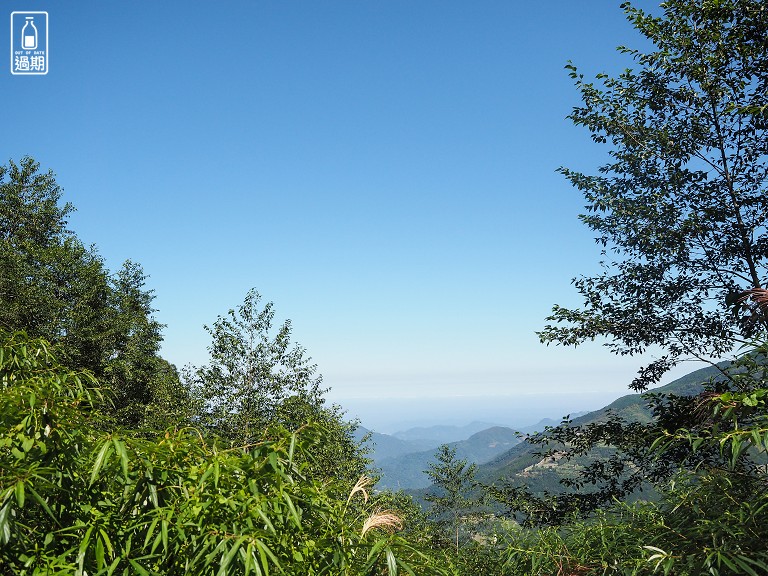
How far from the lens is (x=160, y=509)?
226 centimetres

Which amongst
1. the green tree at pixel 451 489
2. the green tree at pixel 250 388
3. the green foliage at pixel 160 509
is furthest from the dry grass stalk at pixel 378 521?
the green tree at pixel 451 489

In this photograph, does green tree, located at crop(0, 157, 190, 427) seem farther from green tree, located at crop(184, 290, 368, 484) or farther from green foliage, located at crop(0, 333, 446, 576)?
green foliage, located at crop(0, 333, 446, 576)

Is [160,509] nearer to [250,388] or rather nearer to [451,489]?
[250,388]

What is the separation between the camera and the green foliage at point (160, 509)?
2.16 metres

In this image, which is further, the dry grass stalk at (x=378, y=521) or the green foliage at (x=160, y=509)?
the dry grass stalk at (x=378, y=521)

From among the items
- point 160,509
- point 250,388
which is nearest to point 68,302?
point 250,388

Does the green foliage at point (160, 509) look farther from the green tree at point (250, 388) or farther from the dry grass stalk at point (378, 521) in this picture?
the green tree at point (250, 388)

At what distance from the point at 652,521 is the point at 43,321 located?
29996 mm

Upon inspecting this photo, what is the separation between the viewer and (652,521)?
4223 mm

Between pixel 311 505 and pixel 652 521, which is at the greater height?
pixel 311 505

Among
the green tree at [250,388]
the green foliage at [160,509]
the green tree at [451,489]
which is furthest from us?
the green tree at [451,489]

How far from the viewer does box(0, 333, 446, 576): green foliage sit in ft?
7.10

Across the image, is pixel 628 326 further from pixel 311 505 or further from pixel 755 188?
pixel 311 505

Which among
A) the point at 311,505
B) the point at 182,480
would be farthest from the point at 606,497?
the point at 182,480
